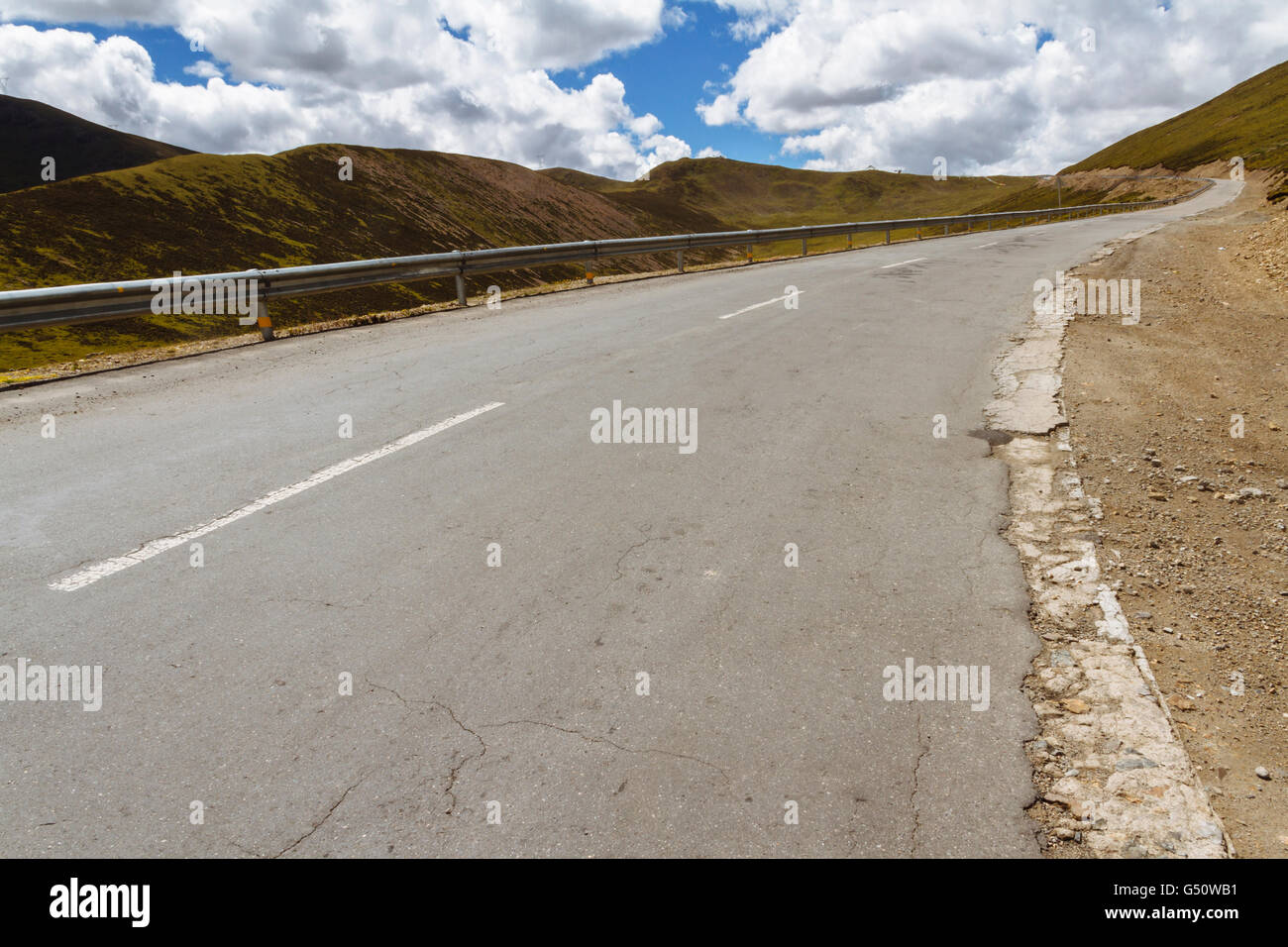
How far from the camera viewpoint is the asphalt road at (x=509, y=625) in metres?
2.35

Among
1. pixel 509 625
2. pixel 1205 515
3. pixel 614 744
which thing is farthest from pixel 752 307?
pixel 614 744

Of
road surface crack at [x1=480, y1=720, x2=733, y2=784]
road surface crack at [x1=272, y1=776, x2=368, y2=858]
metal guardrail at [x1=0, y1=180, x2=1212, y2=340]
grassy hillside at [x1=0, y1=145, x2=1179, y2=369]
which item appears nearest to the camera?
road surface crack at [x1=272, y1=776, x2=368, y2=858]

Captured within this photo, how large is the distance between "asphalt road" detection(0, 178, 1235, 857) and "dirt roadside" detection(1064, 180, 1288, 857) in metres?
0.61

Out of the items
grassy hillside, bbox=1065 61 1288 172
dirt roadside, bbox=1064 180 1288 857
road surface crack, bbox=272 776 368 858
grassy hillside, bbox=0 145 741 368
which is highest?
grassy hillside, bbox=1065 61 1288 172

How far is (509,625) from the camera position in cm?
332

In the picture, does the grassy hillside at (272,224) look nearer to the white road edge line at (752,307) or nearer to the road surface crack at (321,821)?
the white road edge line at (752,307)

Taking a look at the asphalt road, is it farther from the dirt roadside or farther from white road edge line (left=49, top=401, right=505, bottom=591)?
the dirt roadside

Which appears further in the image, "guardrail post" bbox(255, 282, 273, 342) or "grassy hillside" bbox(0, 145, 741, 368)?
"grassy hillside" bbox(0, 145, 741, 368)

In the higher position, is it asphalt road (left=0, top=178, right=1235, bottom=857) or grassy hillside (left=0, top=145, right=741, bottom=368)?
grassy hillside (left=0, top=145, right=741, bottom=368)

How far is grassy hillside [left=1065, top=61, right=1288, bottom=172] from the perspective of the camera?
106 metres

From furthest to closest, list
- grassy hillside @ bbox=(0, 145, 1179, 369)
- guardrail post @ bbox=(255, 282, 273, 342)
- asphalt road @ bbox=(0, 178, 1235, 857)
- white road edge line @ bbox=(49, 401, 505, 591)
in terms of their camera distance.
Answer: grassy hillside @ bbox=(0, 145, 1179, 369) → guardrail post @ bbox=(255, 282, 273, 342) → white road edge line @ bbox=(49, 401, 505, 591) → asphalt road @ bbox=(0, 178, 1235, 857)

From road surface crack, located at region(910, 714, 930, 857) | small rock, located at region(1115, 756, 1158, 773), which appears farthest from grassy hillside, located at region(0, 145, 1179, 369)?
small rock, located at region(1115, 756, 1158, 773)
